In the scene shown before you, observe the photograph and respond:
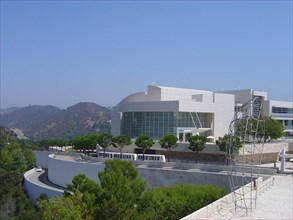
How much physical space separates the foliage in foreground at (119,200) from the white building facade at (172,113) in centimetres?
3142

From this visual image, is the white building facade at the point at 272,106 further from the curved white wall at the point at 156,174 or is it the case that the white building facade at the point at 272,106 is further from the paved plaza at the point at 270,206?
the paved plaza at the point at 270,206

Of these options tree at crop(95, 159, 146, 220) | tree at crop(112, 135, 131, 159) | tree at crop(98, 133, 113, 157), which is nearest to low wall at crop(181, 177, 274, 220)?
tree at crop(95, 159, 146, 220)

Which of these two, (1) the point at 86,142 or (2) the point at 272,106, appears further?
A: (2) the point at 272,106

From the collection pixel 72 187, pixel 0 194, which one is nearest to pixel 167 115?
pixel 0 194

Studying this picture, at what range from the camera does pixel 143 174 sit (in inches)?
1505

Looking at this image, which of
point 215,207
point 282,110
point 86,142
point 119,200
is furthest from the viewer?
point 282,110

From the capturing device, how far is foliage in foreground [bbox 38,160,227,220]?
18.6 m

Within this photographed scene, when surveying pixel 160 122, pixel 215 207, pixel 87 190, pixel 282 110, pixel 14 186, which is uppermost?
pixel 282 110

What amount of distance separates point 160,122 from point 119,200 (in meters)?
38.0

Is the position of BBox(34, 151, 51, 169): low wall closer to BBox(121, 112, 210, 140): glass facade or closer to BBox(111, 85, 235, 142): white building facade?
BBox(111, 85, 235, 142): white building facade

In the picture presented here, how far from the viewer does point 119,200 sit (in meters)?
20.8

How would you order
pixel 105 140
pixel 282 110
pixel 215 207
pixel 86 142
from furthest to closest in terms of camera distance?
pixel 282 110 → pixel 86 142 → pixel 105 140 → pixel 215 207

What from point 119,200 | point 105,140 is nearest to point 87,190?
point 119,200

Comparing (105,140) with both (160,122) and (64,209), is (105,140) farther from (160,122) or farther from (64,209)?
(64,209)
